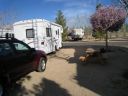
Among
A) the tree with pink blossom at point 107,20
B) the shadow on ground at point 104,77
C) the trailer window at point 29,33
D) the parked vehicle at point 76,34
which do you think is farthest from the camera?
the parked vehicle at point 76,34

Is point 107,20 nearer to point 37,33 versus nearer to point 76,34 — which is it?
point 37,33

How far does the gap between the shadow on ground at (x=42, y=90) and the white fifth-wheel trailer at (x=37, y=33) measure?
25.3 feet

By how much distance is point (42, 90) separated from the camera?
8602 millimetres

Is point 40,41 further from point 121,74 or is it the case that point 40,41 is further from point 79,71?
point 121,74

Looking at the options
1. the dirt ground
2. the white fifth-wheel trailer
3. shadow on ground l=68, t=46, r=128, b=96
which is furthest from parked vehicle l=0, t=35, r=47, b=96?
the white fifth-wheel trailer

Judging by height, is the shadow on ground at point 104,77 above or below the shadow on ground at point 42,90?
above

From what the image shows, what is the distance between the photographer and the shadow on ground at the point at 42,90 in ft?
26.9

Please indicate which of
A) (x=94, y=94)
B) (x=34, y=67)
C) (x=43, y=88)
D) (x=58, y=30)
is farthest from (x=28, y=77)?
(x=58, y=30)

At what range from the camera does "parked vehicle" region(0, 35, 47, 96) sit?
781 cm

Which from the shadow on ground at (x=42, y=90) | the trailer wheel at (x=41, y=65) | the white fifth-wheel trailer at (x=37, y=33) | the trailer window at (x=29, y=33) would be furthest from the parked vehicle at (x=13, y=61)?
the trailer window at (x=29, y=33)

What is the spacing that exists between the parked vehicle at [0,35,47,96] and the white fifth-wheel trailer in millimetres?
6305

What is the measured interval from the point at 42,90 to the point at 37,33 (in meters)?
8.72

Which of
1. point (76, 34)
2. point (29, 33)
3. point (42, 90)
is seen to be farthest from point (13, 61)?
point (76, 34)

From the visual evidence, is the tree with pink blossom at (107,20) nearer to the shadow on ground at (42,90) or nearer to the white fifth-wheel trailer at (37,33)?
the white fifth-wheel trailer at (37,33)
